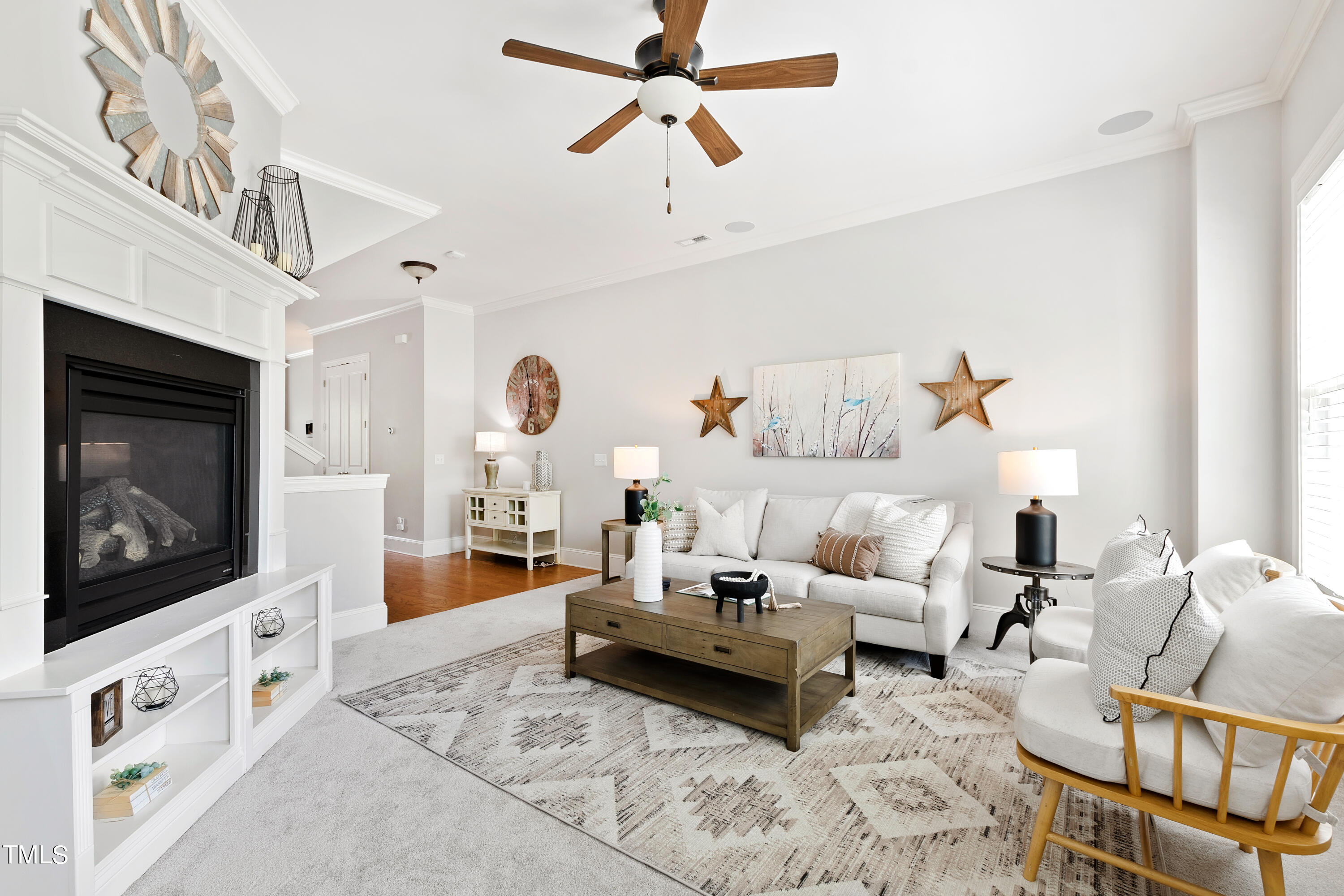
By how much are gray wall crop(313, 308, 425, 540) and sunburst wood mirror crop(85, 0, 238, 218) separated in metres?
4.25

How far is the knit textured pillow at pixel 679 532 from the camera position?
427 centimetres

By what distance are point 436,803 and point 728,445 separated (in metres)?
3.42

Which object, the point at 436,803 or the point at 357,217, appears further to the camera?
the point at 357,217

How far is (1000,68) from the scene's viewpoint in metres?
2.66

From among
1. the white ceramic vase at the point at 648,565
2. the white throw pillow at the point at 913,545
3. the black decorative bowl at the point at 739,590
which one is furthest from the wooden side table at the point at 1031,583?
the white ceramic vase at the point at 648,565

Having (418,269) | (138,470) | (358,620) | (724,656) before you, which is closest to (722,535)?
(724,656)

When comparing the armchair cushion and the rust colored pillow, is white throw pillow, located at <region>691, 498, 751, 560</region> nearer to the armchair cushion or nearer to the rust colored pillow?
the rust colored pillow

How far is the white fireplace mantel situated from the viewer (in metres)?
1.46

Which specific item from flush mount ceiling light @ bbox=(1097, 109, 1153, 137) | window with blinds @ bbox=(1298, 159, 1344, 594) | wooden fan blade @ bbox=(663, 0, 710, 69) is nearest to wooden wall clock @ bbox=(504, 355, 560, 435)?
wooden fan blade @ bbox=(663, 0, 710, 69)

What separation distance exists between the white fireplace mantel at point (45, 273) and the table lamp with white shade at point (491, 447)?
4285mm

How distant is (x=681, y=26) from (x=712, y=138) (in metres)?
Result: 0.62

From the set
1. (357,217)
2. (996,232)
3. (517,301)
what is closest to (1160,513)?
(996,232)

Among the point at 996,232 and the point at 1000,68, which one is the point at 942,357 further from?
the point at 1000,68

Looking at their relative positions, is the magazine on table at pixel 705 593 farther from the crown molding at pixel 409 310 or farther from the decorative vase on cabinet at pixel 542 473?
the crown molding at pixel 409 310
